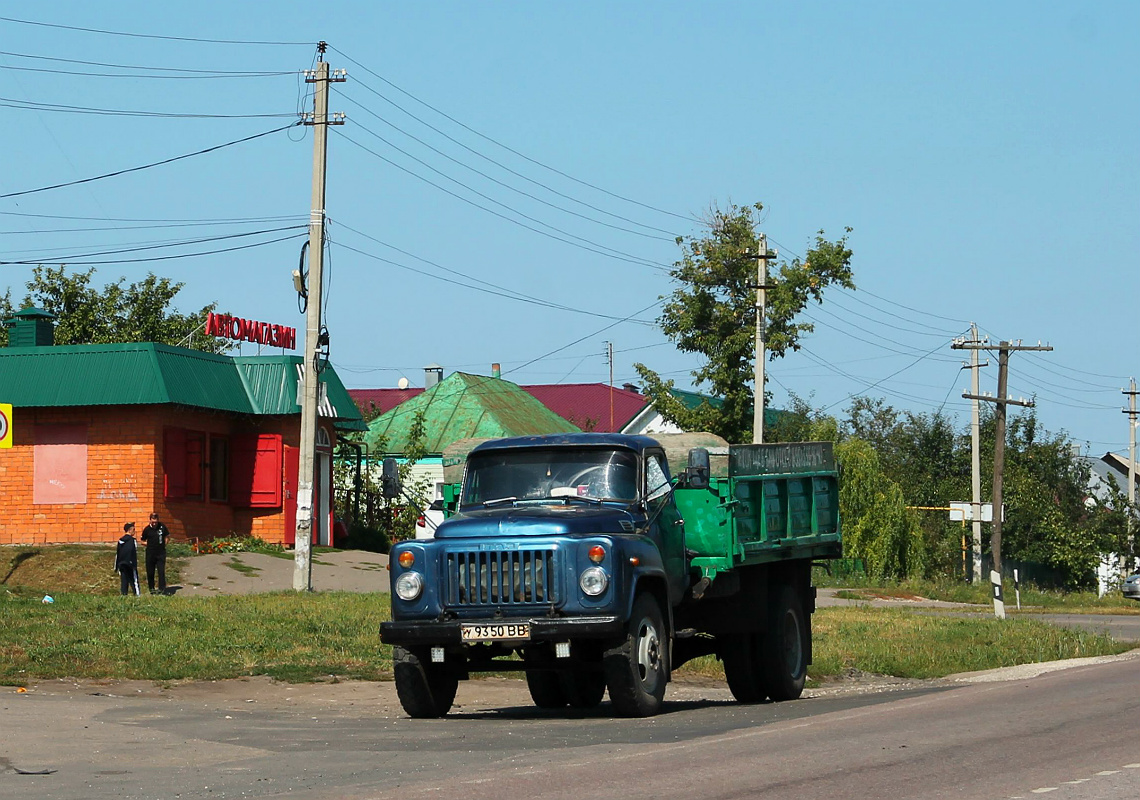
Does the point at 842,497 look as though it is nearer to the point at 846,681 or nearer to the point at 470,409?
the point at 470,409

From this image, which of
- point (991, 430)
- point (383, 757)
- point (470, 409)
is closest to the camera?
point (383, 757)

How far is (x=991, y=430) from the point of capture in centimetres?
7881

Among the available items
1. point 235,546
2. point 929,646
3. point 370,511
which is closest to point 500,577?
point 929,646

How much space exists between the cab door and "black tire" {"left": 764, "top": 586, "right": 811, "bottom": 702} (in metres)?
1.76

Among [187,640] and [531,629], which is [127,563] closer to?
[187,640]

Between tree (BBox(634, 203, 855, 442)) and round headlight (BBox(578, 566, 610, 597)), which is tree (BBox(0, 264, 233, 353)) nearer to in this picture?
tree (BBox(634, 203, 855, 442))

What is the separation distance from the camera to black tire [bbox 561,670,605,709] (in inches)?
613

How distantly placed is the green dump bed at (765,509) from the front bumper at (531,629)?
2153mm

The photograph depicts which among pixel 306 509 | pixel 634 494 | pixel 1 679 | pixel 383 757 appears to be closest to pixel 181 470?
pixel 306 509

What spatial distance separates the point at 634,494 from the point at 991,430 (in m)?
68.0

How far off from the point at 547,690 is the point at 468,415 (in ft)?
159

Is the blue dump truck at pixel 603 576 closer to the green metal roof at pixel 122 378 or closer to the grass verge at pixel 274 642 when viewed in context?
the grass verge at pixel 274 642

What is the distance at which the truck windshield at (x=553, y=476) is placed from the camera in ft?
45.4

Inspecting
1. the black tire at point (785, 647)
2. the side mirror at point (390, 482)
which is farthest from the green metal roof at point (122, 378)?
the black tire at point (785, 647)
